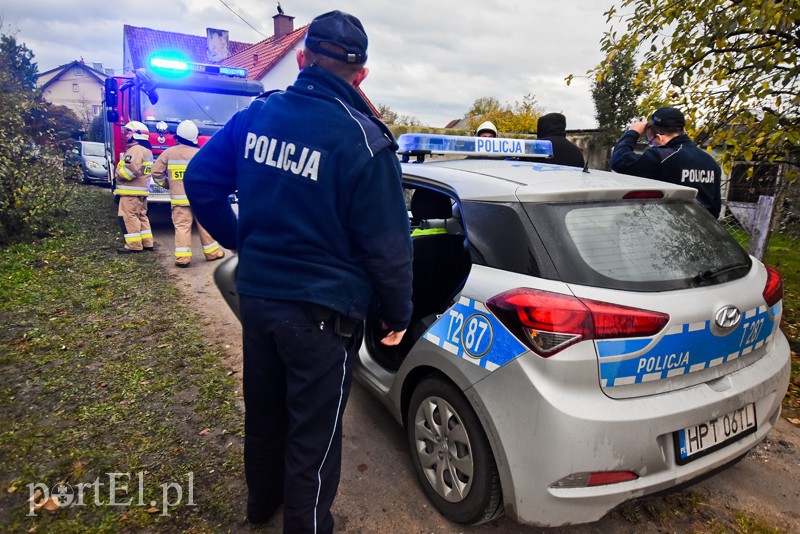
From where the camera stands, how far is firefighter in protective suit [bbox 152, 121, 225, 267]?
22.1ft

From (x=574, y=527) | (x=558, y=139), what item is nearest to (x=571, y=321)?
(x=574, y=527)

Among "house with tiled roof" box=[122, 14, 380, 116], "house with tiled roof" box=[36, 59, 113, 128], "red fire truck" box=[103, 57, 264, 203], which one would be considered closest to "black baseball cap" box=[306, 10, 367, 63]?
"red fire truck" box=[103, 57, 264, 203]

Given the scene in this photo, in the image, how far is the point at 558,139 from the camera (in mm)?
5168

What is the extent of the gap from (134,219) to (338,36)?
661 centimetres

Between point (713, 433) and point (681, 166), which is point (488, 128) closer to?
point (681, 166)

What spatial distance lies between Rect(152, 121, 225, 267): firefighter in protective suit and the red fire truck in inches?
61.6

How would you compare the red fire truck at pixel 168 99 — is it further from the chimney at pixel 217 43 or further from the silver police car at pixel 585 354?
the chimney at pixel 217 43

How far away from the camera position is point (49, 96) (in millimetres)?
50969

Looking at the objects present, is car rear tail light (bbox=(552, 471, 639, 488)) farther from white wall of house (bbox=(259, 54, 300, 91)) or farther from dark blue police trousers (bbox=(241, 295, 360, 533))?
white wall of house (bbox=(259, 54, 300, 91))

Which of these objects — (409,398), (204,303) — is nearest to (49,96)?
(204,303)

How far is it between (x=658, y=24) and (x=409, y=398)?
15.0ft

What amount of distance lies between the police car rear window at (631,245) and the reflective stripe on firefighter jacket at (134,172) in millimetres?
6904

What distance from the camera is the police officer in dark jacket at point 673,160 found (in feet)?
12.2

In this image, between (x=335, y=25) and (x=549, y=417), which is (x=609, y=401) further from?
(x=335, y=25)
